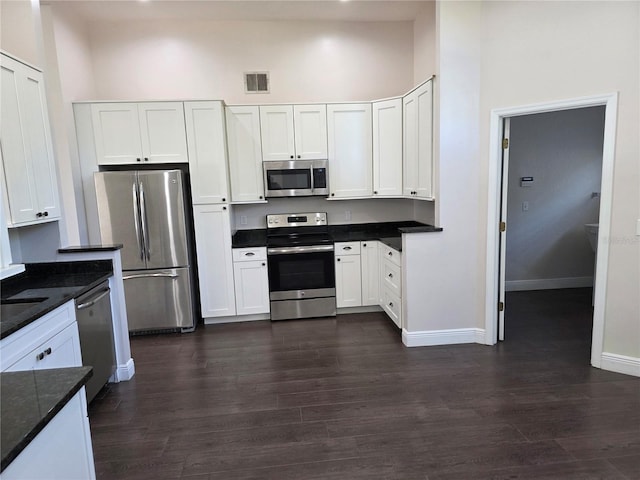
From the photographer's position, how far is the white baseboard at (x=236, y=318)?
429 cm

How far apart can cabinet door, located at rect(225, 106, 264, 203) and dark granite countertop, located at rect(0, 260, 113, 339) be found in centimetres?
176

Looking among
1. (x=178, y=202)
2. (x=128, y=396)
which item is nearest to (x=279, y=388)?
(x=128, y=396)

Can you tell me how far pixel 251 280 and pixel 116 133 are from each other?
208cm

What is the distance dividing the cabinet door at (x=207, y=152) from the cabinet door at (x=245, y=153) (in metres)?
0.18

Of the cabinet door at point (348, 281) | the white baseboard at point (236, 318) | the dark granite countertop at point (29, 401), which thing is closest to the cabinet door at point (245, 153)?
the cabinet door at point (348, 281)

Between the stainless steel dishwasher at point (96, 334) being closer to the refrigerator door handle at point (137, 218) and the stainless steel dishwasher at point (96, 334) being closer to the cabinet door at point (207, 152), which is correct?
the refrigerator door handle at point (137, 218)

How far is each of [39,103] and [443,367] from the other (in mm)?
3622

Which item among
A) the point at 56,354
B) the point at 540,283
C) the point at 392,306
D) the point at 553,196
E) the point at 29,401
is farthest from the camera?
the point at 540,283

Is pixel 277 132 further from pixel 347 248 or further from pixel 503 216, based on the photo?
pixel 503 216

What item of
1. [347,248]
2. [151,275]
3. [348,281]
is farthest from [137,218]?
[348,281]

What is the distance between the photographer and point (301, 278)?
4.25 m

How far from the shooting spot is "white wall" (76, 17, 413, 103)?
430cm

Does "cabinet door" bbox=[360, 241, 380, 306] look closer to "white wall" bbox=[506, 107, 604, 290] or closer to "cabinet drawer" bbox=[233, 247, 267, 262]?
"cabinet drawer" bbox=[233, 247, 267, 262]

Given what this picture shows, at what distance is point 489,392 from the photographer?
8.75ft
